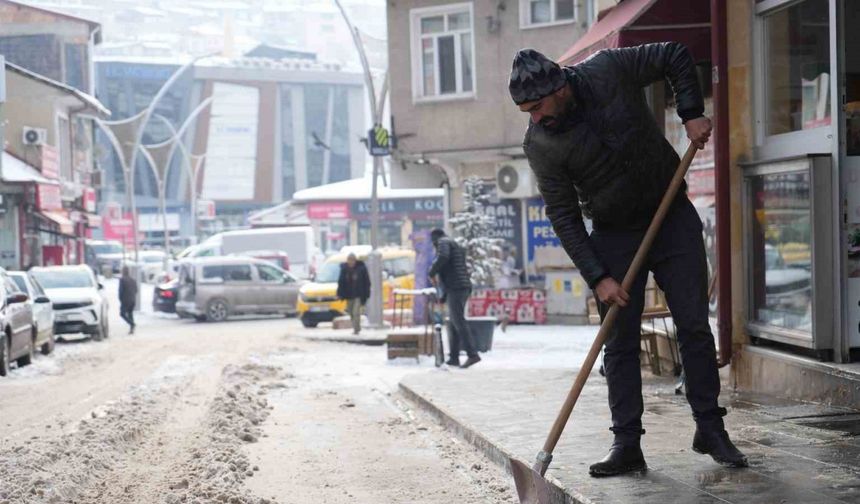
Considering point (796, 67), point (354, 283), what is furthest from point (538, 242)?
point (796, 67)

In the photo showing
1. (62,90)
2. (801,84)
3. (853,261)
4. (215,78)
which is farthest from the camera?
(215,78)

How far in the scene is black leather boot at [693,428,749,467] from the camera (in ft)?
20.3

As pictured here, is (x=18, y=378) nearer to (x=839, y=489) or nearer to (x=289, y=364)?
(x=289, y=364)

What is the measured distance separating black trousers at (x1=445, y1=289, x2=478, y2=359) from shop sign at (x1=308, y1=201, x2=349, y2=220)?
4307 centimetres

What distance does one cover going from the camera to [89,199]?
2186 inches

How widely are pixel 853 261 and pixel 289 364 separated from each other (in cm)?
1214

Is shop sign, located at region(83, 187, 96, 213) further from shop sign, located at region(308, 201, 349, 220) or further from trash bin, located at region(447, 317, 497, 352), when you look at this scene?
trash bin, located at region(447, 317, 497, 352)

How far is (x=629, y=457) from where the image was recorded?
20.9 feet

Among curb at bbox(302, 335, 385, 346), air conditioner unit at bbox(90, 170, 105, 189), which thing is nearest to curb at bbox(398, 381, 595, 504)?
curb at bbox(302, 335, 385, 346)

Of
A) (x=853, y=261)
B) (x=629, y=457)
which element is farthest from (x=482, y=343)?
(x=629, y=457)

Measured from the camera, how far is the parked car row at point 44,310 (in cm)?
1878

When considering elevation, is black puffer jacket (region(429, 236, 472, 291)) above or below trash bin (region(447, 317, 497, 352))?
above

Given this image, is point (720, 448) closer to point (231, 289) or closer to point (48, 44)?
point (231, 289)

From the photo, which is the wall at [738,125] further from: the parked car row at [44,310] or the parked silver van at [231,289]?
the parked silver van at [231,289]
